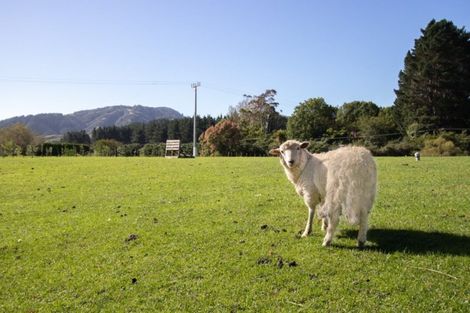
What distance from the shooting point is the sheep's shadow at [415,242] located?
6.18m

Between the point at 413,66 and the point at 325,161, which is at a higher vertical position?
the point at 413,66

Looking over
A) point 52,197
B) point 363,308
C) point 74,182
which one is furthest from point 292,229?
point 74,182

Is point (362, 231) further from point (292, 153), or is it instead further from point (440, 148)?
point (440, 148)

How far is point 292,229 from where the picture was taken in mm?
7969

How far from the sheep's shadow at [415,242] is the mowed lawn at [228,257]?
0.7 inches

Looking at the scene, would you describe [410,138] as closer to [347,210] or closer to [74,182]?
[74,182]

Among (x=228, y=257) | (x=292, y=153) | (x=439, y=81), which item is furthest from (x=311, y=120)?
(x=228, y=257)

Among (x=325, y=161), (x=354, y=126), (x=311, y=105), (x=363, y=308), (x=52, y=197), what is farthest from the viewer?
(x=311, y=105)

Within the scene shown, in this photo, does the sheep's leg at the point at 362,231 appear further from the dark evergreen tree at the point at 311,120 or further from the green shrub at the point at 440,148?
the dark evergreen tree at the point at 311,120

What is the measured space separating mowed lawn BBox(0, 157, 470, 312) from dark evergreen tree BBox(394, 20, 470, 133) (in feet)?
158

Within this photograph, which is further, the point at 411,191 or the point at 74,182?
the point at 74,182

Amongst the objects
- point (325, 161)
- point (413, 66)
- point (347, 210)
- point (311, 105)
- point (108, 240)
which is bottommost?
point (108, 240)

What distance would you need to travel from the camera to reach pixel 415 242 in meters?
6.64

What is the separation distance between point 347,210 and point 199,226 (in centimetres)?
335
